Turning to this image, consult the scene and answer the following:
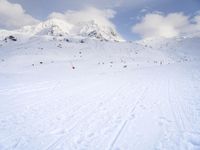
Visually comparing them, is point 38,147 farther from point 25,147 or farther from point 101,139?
point 101,139

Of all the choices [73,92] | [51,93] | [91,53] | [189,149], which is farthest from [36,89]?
[91,53]

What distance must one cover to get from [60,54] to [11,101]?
2651 cm

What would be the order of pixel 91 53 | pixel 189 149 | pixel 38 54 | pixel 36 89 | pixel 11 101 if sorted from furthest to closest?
pixel 91 53 < pixel 38 54 < pixel 36 89 < pixel 11 101 < pixel 189 149

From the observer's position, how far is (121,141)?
509 centimetres

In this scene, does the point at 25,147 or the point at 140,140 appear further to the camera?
the point at 140,140

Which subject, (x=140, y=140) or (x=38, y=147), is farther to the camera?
(x=140, y=140)

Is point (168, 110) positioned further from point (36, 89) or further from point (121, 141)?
point (36, 89)

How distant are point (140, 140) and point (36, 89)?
7552mm

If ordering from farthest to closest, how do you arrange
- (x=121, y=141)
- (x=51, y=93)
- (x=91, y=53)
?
(x=91, y=53) < (x=51, y=93) < (x=121, y=141)

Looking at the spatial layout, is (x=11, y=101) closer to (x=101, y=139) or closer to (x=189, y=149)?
(x=101, y=139)

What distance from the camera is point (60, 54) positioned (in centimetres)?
3472

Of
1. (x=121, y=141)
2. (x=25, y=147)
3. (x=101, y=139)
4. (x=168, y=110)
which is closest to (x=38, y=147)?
(x=25, y=147)

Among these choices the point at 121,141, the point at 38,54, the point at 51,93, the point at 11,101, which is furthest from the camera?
the point at 38,54

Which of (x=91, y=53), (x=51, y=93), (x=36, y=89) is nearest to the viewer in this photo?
(x=51, y=93)
